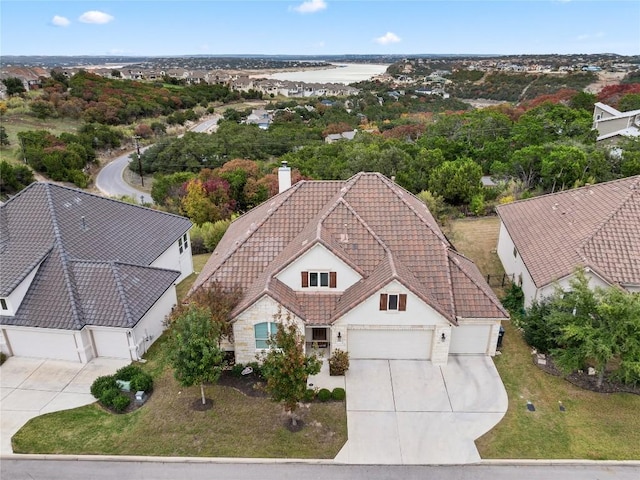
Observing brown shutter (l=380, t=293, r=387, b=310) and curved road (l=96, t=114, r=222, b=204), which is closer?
brown shutter (l=380, t=293, r=387, b=310)

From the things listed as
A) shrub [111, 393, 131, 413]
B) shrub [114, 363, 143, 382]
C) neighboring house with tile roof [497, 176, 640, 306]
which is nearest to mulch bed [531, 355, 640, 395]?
neighboring house with tile roof [497, 176, 640, 306]

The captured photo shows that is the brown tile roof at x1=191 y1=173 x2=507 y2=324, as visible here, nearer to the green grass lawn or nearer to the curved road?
the green grass lawn

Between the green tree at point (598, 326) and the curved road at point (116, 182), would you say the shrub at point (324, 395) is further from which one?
→ the curved road at point (116, 182)

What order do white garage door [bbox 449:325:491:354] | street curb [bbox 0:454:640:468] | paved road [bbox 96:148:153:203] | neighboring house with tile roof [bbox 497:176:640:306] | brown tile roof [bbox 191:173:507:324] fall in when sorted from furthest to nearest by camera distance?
paved road [bbox 96:148:153:203], neighboring house with tile roof [bbox 497:176:640:306], white garage door [bbox 449:325:491:354], brown tile roof [bbox 191:173:507:324], street curb [bbox 0:454:640:468]

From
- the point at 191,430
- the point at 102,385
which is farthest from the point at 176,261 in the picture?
the point at 191,430

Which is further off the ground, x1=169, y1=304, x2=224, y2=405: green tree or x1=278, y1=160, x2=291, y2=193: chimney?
x1=278, y1=160, x2=291, y2=193: chimney

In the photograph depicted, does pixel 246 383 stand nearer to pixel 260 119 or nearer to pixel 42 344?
pixel 42 344

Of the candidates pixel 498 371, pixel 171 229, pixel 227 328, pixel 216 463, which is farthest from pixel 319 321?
pixel 171 229
